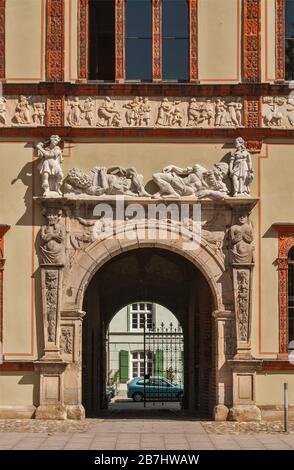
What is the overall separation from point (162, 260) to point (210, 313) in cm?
524

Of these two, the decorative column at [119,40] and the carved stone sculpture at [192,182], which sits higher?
the decorative column at [119,40]

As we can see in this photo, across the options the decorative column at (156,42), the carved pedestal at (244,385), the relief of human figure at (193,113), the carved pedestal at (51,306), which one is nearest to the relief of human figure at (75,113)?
the decorative column at (156,42)

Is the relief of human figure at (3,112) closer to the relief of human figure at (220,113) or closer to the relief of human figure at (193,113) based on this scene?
the relief of human figure at (193,113)

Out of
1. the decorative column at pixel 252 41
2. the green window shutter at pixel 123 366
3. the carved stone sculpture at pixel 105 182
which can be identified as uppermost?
the decorative column at pixel 252 41

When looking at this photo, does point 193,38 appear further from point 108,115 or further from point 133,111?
point 108,115

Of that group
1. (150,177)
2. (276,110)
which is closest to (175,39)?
(276,110)

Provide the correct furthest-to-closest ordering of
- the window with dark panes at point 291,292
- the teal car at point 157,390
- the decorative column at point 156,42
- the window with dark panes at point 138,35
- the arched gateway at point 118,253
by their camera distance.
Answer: the teal car at point 157,390 → the window with dark panes at point 138,35 → the decorative column at point 156,42 → the window with dark panes at point 291,292 → the arched gateway at point 118,253

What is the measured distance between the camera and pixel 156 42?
71.0 feet

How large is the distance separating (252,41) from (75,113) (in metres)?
4.02

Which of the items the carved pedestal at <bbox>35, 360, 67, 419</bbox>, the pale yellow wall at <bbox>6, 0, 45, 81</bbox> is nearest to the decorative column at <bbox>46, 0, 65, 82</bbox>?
the pale yellow wall at <bbox>6, 0, 45, 81</bbox>

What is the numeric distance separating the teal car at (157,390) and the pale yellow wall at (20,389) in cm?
1578

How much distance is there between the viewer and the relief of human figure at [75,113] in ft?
69.3

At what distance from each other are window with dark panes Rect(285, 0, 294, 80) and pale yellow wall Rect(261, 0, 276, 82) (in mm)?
342

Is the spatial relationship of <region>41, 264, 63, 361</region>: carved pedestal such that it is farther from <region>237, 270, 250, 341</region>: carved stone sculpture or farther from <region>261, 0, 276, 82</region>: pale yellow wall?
<region>261, 0, 276, 82</region>: pale yellow wall
